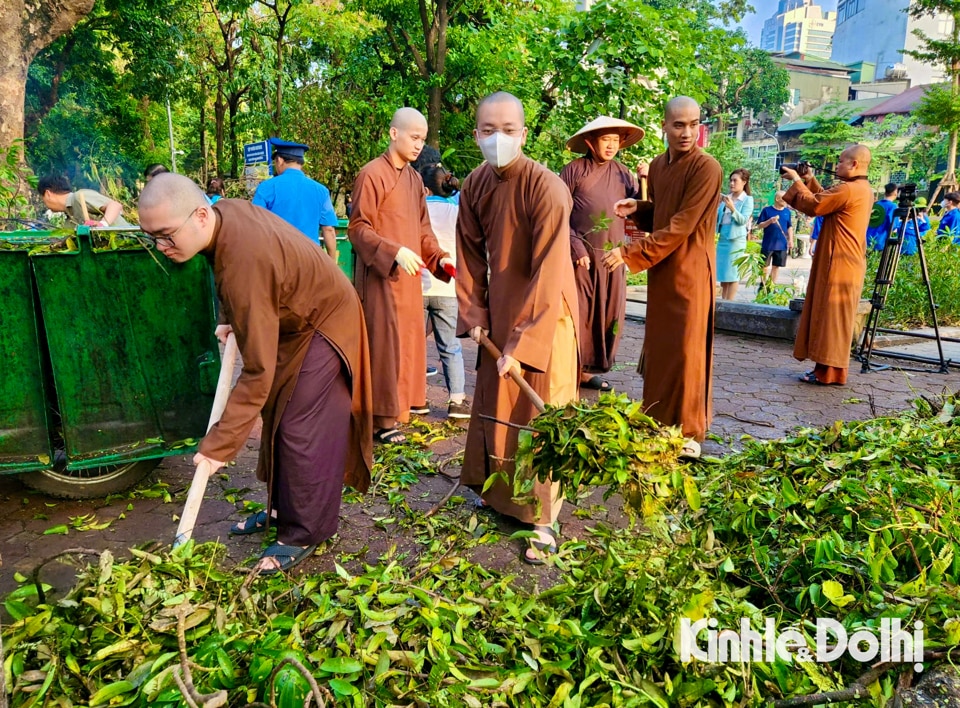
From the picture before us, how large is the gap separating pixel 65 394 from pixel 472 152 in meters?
9.01

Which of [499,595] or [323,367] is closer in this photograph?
[499,595]

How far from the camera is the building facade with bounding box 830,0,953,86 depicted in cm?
5219

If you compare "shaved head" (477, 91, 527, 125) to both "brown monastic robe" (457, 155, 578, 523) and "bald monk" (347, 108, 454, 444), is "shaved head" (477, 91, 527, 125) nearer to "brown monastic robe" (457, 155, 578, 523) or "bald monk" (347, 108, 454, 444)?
"brown monastic robe" (457, 155, 578, 523)

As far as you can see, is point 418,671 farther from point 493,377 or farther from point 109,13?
point 109,13

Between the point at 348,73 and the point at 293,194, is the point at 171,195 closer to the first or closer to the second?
the point at 293,194

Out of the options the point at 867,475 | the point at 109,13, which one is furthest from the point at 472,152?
the point at 867,475

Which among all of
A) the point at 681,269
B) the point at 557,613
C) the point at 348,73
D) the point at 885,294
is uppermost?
the point at 348,73

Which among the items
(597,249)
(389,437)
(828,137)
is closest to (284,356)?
(389,437)

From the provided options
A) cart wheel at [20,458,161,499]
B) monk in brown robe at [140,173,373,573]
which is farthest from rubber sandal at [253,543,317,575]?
cart wheel at [20,458,161,499]

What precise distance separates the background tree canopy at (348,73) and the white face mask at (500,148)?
19.5ft

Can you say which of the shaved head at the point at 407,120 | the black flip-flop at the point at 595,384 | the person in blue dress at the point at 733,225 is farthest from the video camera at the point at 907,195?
the shaved head at the point at 407,120

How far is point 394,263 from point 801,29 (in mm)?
198349

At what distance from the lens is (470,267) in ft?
11.6

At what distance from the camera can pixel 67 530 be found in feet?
11.1
